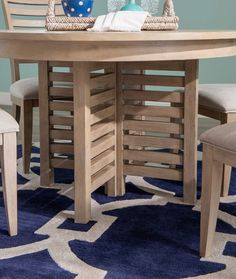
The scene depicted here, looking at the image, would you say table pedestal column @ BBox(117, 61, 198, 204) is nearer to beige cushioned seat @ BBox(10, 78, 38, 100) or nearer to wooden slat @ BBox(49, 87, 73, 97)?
wooden slat @ BBox(49, 87, 73, 97)

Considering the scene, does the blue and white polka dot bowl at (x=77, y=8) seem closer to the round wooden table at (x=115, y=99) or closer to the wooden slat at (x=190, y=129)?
the round wooden table at (x=115, y=99)

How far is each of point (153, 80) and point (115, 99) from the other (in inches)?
6.5

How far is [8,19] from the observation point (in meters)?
2.78

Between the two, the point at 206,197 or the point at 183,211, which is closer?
the point at 206,197

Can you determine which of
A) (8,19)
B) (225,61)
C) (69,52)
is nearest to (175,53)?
(69,52)

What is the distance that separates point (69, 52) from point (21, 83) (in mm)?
927

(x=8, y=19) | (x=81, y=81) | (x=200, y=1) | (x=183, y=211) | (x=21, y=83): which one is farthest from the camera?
(x=200, y=1)

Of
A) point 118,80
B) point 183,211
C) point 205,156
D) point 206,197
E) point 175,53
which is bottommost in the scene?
point 183,211

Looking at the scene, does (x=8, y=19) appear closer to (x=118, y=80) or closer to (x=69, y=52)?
(x=118, y=80)

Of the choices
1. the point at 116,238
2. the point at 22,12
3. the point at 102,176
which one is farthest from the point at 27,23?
the point at 116,238

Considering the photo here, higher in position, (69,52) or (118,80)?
(69,52)

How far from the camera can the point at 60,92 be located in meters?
2.06

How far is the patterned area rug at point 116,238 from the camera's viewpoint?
4.83 ft

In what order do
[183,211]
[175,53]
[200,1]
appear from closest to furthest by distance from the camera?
[175,53] → [183,211] → [200,1]
